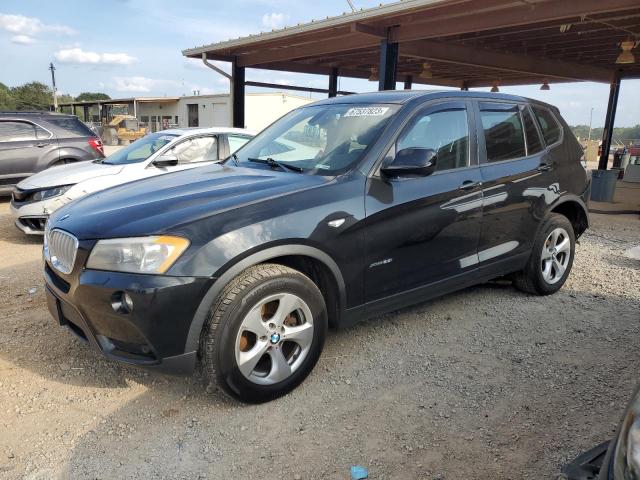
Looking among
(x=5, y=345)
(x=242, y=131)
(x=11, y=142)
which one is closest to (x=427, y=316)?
(x=5, y=345)

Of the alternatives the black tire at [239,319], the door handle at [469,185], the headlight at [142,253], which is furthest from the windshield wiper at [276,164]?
the door handle at [469,185]

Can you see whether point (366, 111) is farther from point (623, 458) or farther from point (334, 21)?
point (334, 21)

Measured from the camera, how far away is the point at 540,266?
4480 mm

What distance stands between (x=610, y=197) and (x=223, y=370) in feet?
36.5

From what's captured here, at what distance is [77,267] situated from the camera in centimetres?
269

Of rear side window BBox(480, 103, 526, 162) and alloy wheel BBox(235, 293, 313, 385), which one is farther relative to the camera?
rear side window BBox(480, 103, 526, 162)

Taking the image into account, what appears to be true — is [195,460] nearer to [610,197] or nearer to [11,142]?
[11,142]

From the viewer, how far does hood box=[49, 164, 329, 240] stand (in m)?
2.66

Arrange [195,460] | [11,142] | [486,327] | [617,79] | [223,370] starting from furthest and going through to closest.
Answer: [617,79], [11,142], [486,327], [223,370], [195,460]

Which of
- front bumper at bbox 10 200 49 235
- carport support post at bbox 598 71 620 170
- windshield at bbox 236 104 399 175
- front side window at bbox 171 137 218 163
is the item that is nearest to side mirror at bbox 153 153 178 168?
front side window at bbox 171 137 218 163

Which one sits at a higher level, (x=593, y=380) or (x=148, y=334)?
(x=148, y=334)

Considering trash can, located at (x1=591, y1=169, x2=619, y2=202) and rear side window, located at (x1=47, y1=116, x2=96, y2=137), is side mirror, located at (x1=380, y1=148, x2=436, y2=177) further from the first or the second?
trash can, located at (x1=591, y1=169, x2=619, y2=202)

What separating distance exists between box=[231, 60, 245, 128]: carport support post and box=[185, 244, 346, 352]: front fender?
12.1m

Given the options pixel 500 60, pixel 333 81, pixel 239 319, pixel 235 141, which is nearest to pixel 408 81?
pixel 333 81
